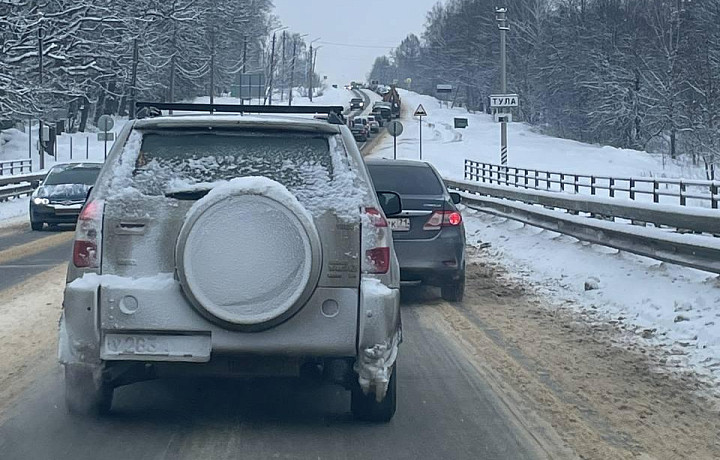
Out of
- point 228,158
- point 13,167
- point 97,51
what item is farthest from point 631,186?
point 97,51

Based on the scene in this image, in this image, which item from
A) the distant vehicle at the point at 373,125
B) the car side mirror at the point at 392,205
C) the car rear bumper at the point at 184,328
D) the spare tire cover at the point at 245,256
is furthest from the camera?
the distant vehicle at the point at 373,125

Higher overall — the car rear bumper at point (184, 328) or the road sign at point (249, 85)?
the road sign at point (249, 85)

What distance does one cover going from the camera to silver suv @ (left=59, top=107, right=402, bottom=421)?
212 inches

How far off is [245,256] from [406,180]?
7.05 metres

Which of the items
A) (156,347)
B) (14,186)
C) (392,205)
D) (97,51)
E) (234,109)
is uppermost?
(97,51)

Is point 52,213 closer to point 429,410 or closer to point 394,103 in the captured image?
point 429,410

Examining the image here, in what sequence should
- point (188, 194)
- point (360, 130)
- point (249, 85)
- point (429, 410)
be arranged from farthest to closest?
point (360, 130) → point (249, 85) → point (429, 410) → point (188, 194)

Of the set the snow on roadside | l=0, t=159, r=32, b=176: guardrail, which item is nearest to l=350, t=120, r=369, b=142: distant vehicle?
the snow on roadside

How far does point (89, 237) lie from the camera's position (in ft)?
18.2

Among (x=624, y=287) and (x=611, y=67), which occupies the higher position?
(x=611, y=67)

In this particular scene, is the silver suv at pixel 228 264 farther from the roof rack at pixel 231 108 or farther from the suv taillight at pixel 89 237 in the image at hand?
the roof rack at pixel 231 108

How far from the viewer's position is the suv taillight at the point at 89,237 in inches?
219

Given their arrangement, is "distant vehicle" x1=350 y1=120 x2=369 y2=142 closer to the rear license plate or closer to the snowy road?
the rear license plate

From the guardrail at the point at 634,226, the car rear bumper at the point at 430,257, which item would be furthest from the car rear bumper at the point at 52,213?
the car rear bumper at the point at 430,257
